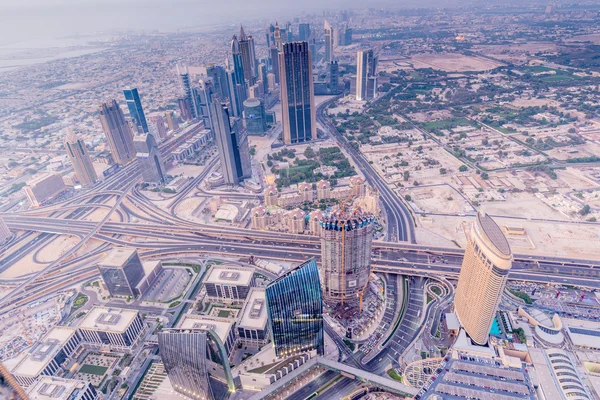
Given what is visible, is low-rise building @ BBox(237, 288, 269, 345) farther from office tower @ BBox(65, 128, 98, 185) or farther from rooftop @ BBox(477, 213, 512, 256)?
office tower @ BBox(65, 128, 98, 185)

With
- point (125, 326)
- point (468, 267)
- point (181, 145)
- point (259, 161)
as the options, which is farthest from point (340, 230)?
point (181, 145)

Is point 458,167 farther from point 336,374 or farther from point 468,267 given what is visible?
point 336,374

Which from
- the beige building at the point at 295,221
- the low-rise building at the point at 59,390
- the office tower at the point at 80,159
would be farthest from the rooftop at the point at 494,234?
the office tower at the point at 80,159

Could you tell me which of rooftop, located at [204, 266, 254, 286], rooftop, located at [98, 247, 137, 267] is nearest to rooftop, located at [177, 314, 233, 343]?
rooftop, located at [204, 266, 254, 286]

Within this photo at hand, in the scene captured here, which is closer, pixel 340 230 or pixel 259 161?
pixel 340 230

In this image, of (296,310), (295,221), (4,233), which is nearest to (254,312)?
(296,310)

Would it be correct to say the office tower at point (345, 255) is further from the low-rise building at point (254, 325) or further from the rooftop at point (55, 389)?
the rooftop at point (55, 389)
